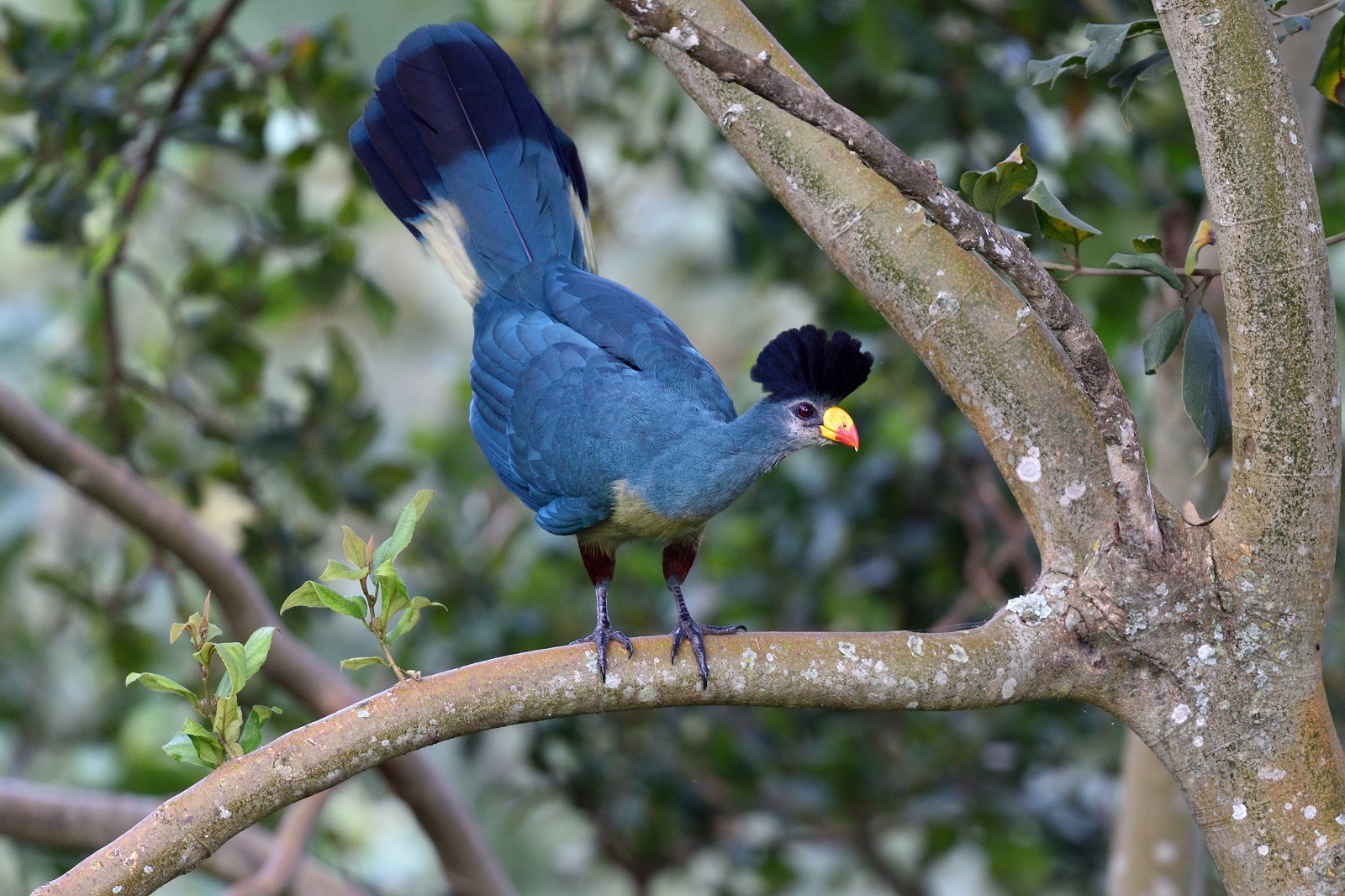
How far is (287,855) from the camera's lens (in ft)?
9.02

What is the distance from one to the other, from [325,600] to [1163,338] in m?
1.09

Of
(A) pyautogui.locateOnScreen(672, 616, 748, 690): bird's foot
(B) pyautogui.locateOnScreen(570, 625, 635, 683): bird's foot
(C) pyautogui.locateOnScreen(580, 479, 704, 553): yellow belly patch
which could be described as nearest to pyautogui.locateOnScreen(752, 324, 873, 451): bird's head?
(C) pyautogui.locateOnScreen(580, 479, 704, 553): yellow belly patch

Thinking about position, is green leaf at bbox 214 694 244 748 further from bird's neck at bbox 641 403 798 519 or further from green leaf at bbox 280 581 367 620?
bird's neck at bbox 641 403 798 519

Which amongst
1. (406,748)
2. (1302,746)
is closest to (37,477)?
(406,748)

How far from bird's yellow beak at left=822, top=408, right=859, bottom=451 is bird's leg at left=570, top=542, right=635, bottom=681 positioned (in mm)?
472

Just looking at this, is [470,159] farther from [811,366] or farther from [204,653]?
[204,653]

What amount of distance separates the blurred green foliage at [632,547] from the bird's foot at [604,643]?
1423mm

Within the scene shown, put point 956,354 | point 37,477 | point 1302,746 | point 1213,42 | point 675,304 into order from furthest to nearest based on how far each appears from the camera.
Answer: point 675,304 < point 37,477 < point 956,354 < point 1302,746 < point 1213,42

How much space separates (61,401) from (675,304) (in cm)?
345

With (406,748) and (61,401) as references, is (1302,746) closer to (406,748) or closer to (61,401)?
(406,748)

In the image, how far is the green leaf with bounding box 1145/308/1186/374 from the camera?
61.5 inches

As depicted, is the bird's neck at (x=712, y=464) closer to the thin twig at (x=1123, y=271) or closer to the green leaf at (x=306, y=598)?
the thin twig at (x=1123, y=271)

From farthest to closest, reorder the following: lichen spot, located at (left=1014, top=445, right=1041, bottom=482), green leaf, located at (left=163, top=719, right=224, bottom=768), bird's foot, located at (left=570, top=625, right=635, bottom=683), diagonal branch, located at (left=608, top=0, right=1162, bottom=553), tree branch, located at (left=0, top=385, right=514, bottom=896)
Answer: tree branch, located at (left=0, top=385, right=514, bottom=896)
lichen spot, located at (left=1014, top=445, right=1041, bottom=482)
bird's foot, located at (left=570, top=625, right=635, bottom=683)
green leaf, located at (left=163, top=719, right=224, bottom=768)
diagonal branch, located at (left=608, top=0, right=1162, bottom=553)

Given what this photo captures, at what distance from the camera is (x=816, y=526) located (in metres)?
3.78
